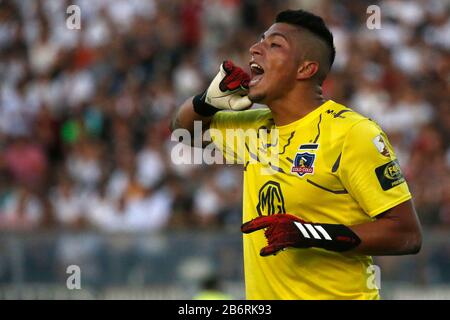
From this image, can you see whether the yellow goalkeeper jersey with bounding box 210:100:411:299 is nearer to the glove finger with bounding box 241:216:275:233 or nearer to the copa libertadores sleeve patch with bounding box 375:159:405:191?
the copa libertadores sleeve patch with bounding box 375:159:405:191

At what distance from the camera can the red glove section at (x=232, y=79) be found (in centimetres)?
561

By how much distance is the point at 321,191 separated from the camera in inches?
199

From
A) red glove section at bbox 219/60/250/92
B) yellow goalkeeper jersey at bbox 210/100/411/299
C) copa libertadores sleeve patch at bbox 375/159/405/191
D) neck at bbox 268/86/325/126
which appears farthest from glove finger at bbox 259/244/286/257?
red glove section at bbox 219/60/250/92

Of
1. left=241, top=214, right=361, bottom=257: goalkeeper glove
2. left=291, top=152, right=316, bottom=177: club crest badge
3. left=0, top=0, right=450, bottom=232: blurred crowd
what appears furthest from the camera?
left=0, top=0, right=450, bottom=232: blurred crowd

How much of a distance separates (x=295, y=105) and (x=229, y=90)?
0.44m

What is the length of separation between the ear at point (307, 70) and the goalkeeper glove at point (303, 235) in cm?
92

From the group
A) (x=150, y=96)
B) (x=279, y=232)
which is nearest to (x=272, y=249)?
(x=279, y=232)

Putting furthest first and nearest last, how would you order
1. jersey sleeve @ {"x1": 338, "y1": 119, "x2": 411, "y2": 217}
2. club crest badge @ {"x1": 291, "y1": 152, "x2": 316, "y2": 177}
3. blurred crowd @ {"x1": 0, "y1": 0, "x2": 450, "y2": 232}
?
blurred crowd @ {"x1": 0, "y1": 0, "x2": 450, "y2": 232}, club crest badge @ {"x1": 291, "y1": 152, "x2": 316, "y2": 177}, jersey sleeve @ {"x1": 338, "y1": 119, "x2": 411, "y2": 217}

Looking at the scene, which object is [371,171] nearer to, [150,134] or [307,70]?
[307,70]

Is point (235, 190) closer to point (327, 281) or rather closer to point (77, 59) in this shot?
point (77, 59)

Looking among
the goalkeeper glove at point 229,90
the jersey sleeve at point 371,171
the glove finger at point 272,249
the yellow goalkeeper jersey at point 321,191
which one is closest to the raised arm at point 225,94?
the goalkeeper glove at point 229,90

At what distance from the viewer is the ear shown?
5.37m

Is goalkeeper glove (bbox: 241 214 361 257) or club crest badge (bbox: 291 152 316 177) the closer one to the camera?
goalkeeper glove (bbox: 241 214 361 257)

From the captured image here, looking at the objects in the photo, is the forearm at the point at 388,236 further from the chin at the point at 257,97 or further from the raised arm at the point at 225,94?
the raised arm at the point at 225,94
